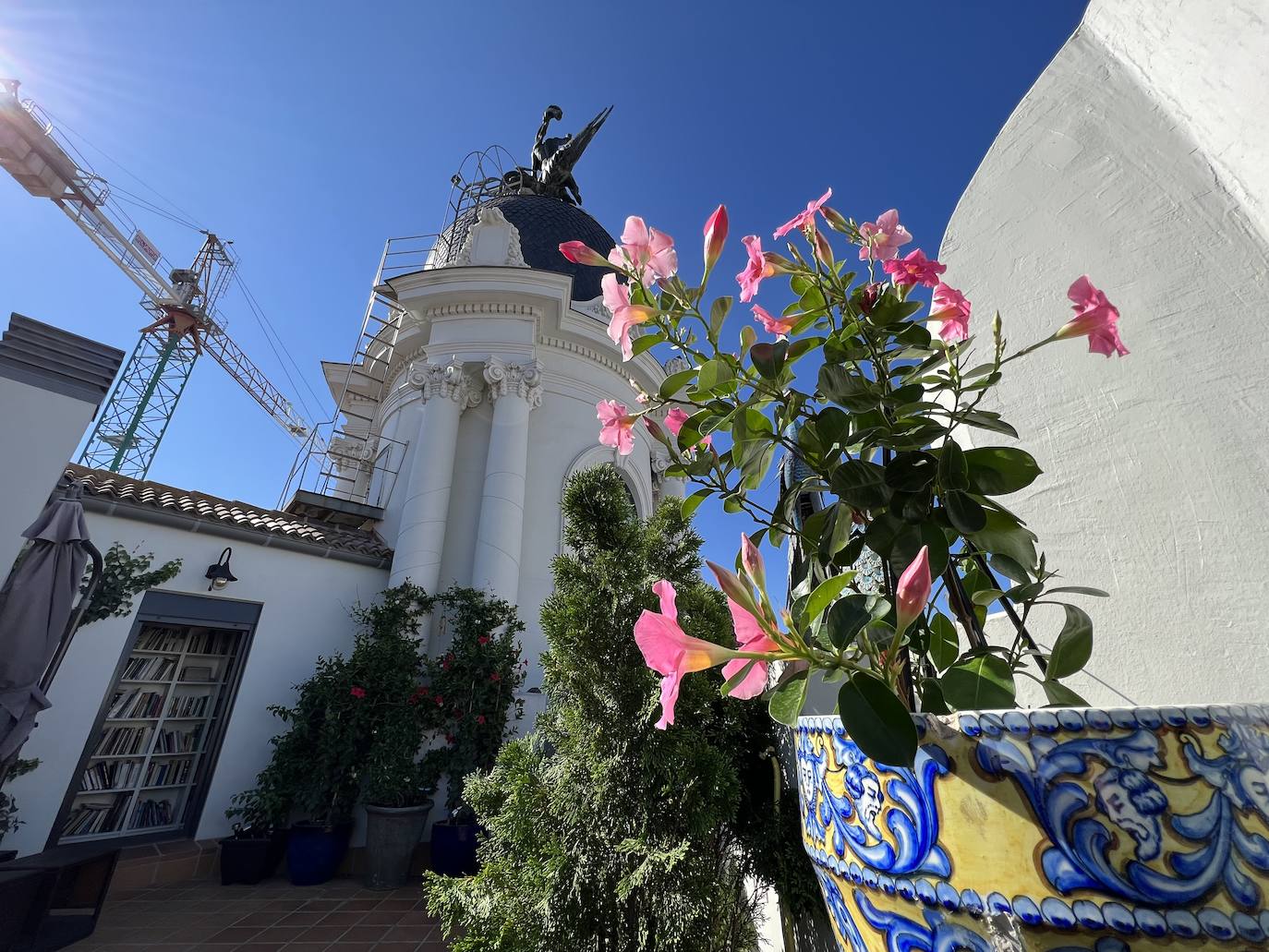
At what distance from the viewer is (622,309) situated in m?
1.04

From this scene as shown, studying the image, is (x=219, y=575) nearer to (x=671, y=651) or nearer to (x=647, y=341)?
(x=647, y=341)

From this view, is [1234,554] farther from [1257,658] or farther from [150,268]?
[150,268]

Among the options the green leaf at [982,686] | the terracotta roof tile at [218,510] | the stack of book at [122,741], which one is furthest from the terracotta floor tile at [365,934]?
the green leaf at [982,686]

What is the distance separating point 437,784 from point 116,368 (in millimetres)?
5290

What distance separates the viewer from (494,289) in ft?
30.6

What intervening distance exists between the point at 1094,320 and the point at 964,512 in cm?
36

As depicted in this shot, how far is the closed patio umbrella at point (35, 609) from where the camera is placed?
4.10 m

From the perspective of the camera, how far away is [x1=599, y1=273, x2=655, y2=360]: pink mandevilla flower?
40.0 inches

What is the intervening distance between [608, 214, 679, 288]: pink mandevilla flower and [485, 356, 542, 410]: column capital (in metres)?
8.14

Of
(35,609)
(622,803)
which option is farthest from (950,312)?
(35,609)

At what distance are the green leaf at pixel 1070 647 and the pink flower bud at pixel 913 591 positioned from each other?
0.65 ft

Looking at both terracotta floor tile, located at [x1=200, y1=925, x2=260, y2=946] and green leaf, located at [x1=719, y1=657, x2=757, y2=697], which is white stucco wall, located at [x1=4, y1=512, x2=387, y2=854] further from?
green leaf, located at [x1=719, y1=657, x2=757, y2=697]

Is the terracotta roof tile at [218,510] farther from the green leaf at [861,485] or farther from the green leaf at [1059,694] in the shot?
the green leaf at [1059,694]

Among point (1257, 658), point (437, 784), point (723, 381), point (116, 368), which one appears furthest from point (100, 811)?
point (1257, 658)
